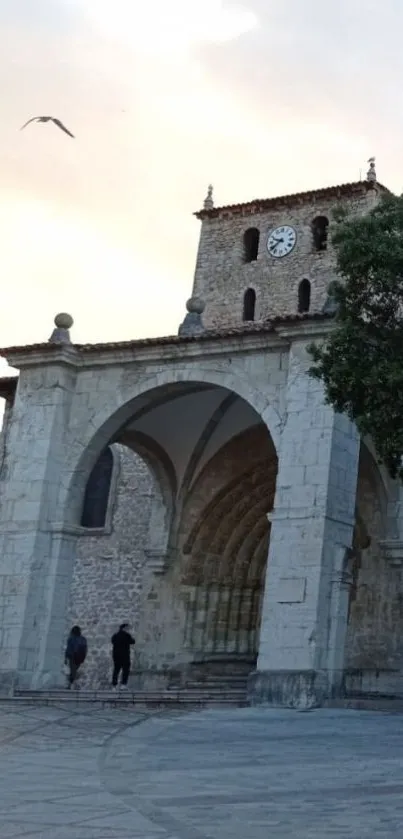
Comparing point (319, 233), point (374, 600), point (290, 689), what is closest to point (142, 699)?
point (290, 689)

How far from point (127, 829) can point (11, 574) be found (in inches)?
492

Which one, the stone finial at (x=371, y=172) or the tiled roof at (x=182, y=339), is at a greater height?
the stone finial at (x=371, y=172)

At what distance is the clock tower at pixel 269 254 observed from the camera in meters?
29.7

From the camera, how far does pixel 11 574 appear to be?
18109 millimetres

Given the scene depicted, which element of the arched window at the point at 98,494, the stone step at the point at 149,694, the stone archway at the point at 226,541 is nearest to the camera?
the stone step at the point at 149,694

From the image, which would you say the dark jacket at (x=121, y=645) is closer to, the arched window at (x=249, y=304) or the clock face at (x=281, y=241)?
the arched window at (x=249, y=304)

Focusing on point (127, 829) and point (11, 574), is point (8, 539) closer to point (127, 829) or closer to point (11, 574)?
point (11, 574)

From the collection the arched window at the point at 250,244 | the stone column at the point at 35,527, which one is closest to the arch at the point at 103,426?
the stone column at the point at 35,527

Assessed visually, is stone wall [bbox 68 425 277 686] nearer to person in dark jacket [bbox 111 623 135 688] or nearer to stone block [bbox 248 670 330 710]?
person in dark jacket [bbox 111 623 135 688]

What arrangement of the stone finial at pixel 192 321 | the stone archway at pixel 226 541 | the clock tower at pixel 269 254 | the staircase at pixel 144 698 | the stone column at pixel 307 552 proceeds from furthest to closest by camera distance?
the clock tower at pixel 269 254, the stone archway at pixel 226 541, the stone finial at pixel 192 321, the staircase at pixel 144 698, the stone column at pixel 307 552

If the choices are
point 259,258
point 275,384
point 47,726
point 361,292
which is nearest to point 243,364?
point 275,384

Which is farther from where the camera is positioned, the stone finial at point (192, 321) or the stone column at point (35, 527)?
the stone finial at point (192, 321)

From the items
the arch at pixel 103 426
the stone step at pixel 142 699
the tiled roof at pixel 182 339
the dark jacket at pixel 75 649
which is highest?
the tiled roof at pixel 182 339

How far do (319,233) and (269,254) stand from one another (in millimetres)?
1449
